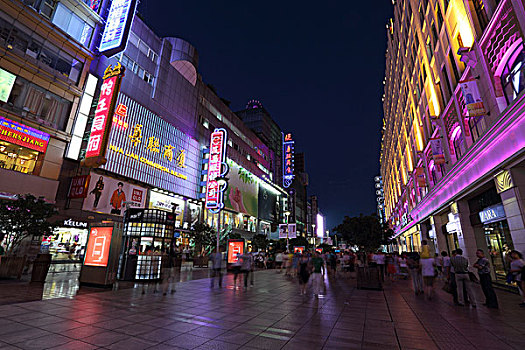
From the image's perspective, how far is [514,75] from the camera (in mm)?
10484

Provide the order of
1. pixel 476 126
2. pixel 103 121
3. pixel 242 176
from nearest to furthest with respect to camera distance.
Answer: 1. pixel 476 126
2. pixel 103 121
3. pixel 242 176

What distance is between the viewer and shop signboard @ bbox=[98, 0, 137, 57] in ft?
79.5

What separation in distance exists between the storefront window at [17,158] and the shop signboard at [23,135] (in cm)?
48

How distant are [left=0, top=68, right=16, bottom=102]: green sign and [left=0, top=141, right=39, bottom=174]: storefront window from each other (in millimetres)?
3491

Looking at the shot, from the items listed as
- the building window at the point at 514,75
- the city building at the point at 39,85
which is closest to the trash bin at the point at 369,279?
the building window at the point at 514,75

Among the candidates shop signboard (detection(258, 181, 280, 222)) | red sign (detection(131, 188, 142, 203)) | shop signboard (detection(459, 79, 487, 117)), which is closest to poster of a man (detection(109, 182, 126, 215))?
red sign (detection(131, 188, 142, 203))

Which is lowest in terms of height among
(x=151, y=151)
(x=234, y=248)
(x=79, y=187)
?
(x=234, y=248)

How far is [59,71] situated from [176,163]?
654 inches

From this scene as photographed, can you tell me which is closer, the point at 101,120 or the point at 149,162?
the point at 101,120

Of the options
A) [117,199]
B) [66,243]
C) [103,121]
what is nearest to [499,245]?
[103,121]

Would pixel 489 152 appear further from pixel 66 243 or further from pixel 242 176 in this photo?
pixel 242 176

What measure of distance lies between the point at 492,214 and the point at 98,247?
1893 centimetres

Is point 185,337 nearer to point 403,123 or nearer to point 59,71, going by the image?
point 59,71

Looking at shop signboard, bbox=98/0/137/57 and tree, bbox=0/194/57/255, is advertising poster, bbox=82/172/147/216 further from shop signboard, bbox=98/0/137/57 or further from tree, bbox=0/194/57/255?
shop signboard, bbox=98/0/137/57
